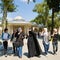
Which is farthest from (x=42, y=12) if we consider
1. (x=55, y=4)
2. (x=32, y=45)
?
(x=32, y=45)

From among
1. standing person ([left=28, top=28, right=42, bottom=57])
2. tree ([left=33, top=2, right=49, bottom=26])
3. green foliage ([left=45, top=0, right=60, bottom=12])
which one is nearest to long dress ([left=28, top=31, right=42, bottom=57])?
standing person ([left=28, top=28, right=42, bottom=57])

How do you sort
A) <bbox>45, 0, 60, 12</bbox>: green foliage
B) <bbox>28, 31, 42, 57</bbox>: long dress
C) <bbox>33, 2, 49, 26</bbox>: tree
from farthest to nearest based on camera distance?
<bbox>33, 2, 49, 26</bbox>: tree → <bbox>45, 0, 60, 12</bbox>: green foliage → <bbox>28, 31, 42, 57</bbox>: long dress

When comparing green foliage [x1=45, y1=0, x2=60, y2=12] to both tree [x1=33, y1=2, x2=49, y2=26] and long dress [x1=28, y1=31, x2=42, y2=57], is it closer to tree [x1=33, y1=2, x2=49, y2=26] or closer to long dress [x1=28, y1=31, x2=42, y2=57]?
tree [x1=33, y1=2, x2=49, y2=26]

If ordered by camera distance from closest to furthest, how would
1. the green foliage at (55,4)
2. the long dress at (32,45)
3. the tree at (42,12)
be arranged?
the long dress at (32,45) < the green foliage at (55,4) < the tree at (42,12)

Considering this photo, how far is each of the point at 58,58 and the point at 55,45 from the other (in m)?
1.46

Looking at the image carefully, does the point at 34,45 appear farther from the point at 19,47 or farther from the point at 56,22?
the point at 56,22

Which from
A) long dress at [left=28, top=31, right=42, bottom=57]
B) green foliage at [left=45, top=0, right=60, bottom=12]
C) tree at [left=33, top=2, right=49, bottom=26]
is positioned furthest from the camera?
tree at [left=33, top=2, right=49, bottom=26]

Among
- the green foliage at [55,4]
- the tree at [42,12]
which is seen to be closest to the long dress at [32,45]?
the green foliage at [55,4]

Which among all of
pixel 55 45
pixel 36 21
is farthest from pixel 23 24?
pixel 55 45

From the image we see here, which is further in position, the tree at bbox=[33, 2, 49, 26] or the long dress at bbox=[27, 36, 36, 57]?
the tree at bbox=[33, 2, 49, 26]

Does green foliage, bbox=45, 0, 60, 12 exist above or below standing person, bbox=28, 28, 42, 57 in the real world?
above

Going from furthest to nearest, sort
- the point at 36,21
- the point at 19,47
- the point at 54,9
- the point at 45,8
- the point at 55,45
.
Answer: the point at 36,21, the point at 45,8, the point at 54,9, the point at 55,45, the point at 19,47

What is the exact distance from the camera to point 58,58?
14055mm

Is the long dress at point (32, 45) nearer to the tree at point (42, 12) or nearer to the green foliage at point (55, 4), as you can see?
the green foliage at point (55, 4)
